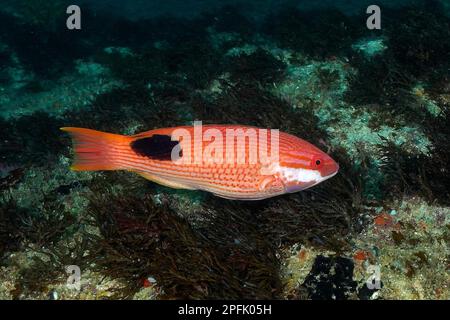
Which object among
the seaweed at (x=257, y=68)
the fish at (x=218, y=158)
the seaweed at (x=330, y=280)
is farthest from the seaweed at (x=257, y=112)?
the fish at (x=218, y=158)

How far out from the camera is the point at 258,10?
19906mm

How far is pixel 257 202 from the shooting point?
5.08 meters

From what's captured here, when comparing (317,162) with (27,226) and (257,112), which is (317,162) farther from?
(27,226)

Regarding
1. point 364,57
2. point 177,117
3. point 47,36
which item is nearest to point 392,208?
point 177,117

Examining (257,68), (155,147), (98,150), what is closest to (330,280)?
(155,147)

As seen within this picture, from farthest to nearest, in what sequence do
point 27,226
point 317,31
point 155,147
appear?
point 317,31 → point 27,226 → point 155,147

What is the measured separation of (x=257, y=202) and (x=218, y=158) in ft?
4.85

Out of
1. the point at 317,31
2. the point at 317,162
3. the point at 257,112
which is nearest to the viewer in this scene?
the point at 317,162

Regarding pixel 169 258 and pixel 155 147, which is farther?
pixel 169 258

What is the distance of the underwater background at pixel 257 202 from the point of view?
4.24m

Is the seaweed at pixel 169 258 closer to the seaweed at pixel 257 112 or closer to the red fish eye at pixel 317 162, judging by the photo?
the red fish eye at pixel 317 162

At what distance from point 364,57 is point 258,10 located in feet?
40.1

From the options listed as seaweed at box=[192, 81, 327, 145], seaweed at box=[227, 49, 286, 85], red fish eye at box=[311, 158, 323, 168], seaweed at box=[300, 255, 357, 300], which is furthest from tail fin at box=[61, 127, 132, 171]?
seaweed at box=[227, 49, 286, 85]

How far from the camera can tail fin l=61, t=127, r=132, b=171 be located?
156 inches
